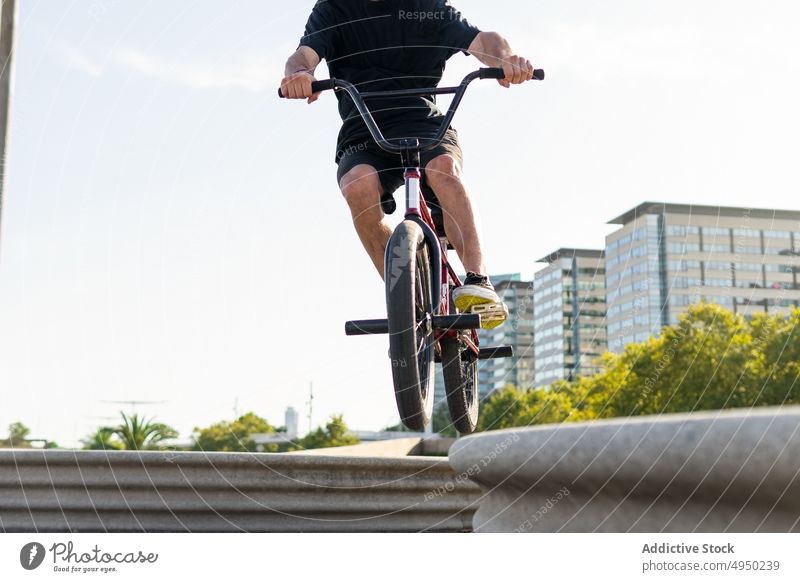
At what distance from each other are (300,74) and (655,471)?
3568mm

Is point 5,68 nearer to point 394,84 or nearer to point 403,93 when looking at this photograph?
point 394,84

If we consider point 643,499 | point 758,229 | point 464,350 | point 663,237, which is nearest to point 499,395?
point 663,237

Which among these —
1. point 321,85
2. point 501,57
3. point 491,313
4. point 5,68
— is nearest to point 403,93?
point 321,85

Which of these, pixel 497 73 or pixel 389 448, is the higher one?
pixel 497 73

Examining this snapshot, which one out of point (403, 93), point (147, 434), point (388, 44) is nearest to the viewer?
point (403, 93)

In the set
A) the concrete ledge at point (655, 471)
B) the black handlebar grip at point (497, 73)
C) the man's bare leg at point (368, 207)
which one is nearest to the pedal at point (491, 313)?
the man's bare leg at point (368, 207)

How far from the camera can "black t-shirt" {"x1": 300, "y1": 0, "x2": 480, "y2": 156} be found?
5.04 metres

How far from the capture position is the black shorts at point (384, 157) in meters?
4.93

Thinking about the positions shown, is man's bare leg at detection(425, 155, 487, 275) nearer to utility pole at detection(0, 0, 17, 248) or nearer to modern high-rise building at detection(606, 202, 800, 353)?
utility pole at detection(0, 0, 17, 248)

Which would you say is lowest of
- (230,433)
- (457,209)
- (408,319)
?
(230,433)

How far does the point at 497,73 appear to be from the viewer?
183 inches

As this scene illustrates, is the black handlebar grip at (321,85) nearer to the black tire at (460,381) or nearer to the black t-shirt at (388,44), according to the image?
the black t-shirt at (388,44)

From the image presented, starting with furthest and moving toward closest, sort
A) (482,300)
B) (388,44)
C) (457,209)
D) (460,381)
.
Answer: (460,381), (388,44), (457,209), (482,300)
